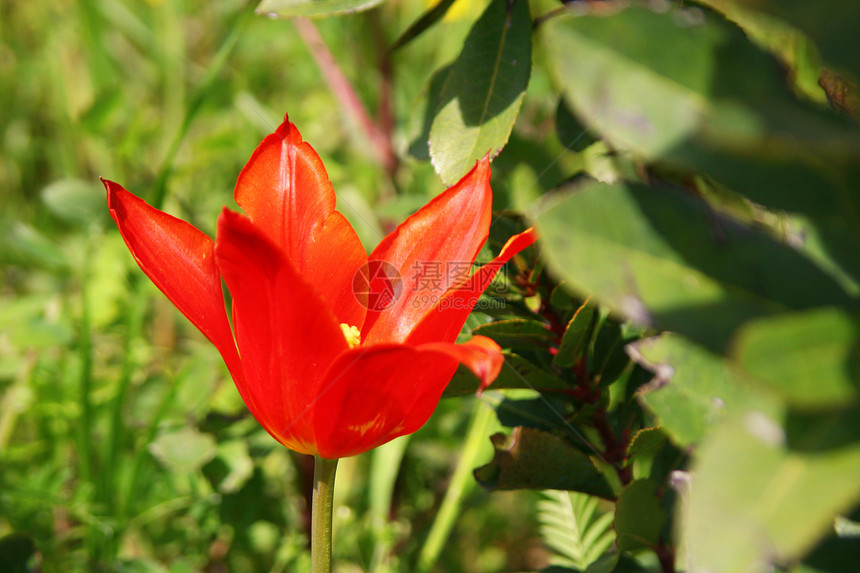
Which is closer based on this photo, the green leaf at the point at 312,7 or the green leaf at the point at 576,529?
the green leaf at the point at 312,7

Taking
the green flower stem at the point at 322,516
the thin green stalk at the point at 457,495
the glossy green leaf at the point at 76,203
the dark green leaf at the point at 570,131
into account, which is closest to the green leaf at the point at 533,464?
the green flower stem at the point at 322,516

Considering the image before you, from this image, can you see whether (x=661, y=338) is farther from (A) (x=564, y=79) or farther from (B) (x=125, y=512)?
(B) (x=125, y=512)

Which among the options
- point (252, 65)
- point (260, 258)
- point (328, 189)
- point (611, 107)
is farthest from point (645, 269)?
point (252, 65)

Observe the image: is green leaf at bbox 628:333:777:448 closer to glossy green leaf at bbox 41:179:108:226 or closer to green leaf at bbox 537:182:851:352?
green leaf at bbox 537:182:851:352

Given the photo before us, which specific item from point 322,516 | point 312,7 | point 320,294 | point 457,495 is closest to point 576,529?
point 457,495

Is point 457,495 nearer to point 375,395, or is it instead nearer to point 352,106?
point 375,395

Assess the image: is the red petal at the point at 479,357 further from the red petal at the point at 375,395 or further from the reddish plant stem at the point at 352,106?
the reddish plant stem at the point at 352,106
